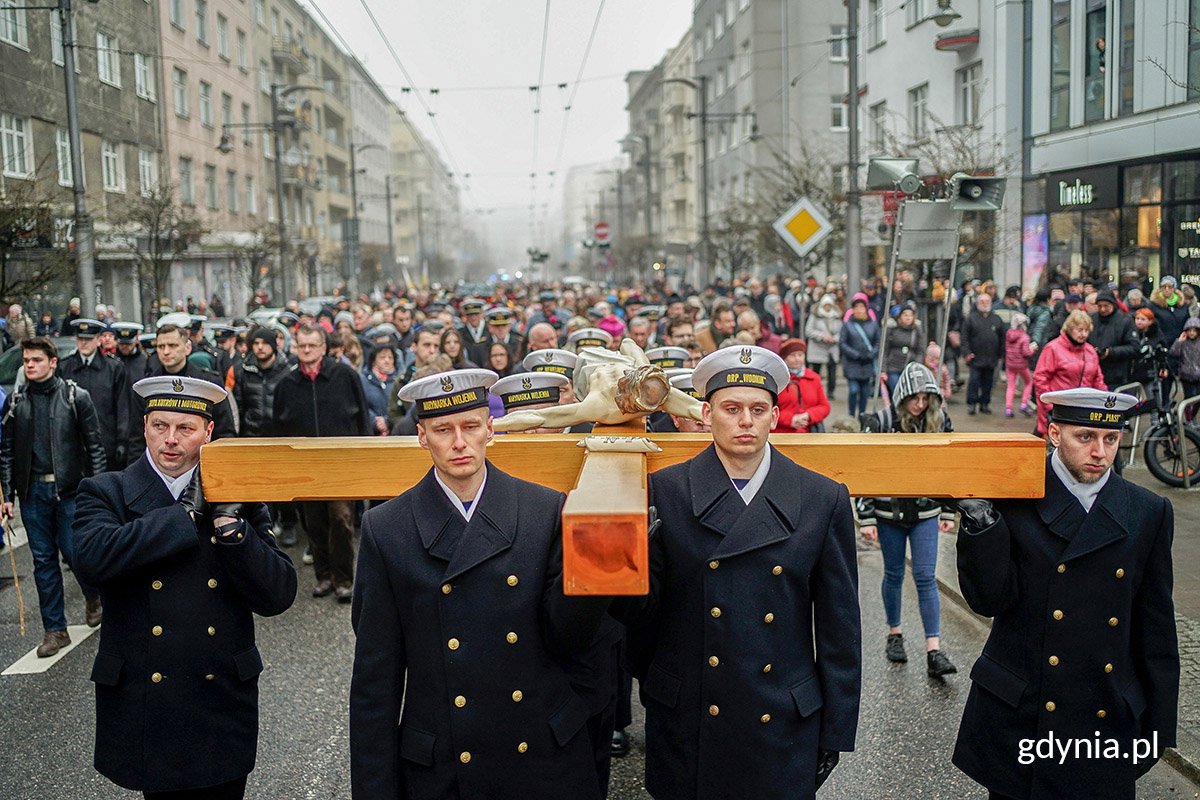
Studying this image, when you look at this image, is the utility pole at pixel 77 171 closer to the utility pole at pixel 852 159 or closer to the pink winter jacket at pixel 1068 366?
the utility pole at pixel 852 159

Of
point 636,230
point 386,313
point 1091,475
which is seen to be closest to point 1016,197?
point 386,313

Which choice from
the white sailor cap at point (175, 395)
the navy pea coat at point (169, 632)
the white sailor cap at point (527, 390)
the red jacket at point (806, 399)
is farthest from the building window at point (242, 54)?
the navy pea coat at point (169, 632)

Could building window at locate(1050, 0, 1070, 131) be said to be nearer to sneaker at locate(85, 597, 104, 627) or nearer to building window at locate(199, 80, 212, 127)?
building window at locate(199, 80, 212, 127)

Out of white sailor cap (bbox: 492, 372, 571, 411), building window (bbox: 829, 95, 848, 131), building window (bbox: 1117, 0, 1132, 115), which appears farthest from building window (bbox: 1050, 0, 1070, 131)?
building window (bbox: 829, 95, 848, 131)

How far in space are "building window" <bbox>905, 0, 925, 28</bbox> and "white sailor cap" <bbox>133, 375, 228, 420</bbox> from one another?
86.0 feet

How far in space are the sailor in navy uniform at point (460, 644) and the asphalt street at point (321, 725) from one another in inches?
88.3

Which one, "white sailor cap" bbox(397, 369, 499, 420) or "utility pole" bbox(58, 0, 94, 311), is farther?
"utility pole" bbox(58, 0, 94, 311)

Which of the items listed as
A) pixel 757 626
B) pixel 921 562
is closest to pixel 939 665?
pixel 921 562

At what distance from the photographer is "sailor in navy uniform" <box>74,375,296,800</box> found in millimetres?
3844

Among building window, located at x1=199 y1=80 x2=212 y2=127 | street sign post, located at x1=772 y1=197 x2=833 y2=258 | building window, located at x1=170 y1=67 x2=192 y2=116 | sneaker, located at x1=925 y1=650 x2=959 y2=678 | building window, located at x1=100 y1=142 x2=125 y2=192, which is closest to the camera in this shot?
sneaker, located at x1=925 y1=650 x2=959 y2=678

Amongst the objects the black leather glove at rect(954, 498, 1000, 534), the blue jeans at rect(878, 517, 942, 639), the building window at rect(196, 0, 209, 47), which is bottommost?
the blue jeans at rect(878, 517, 942, 639)

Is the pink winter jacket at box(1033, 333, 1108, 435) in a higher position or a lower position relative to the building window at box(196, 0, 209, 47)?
lower

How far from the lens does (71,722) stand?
20.9ft

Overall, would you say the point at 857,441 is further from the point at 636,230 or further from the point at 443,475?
the point at 636,230
